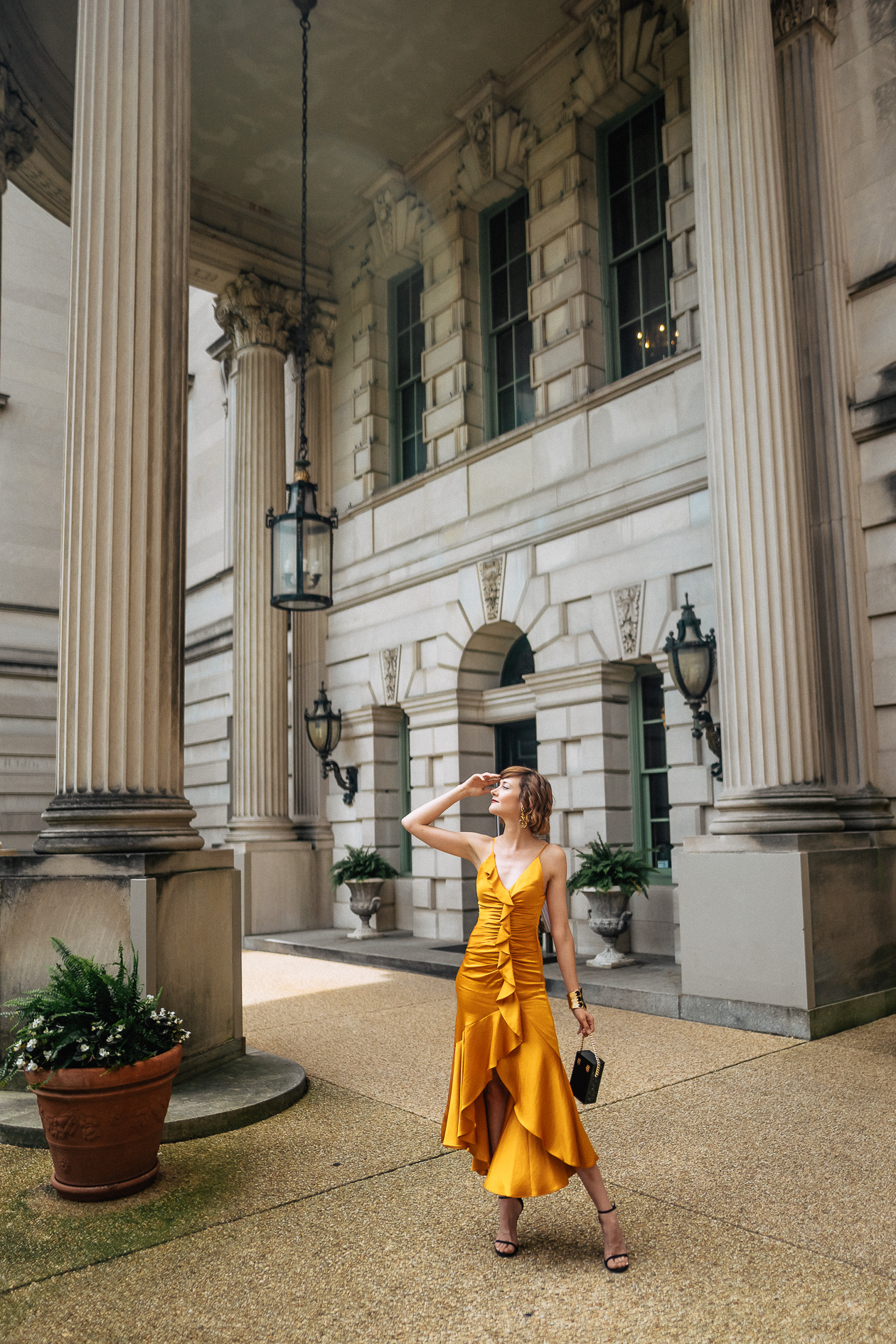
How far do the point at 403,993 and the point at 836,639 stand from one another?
5.28 meters

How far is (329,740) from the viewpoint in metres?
15.3

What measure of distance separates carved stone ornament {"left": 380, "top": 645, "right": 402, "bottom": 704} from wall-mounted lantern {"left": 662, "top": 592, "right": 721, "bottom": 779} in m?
5.52

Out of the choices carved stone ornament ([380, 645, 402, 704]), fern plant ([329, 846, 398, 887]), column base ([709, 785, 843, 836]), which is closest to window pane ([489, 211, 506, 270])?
carved stone ornament ([380, 645, 402, 704])

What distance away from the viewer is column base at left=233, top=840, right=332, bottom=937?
48.2 feet

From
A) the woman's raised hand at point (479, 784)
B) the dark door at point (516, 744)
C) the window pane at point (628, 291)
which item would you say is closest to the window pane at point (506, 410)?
the window pane at point (628, 291)

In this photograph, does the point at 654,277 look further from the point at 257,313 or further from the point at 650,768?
the point at 257,313

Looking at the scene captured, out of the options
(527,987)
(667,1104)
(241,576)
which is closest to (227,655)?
(241,576)

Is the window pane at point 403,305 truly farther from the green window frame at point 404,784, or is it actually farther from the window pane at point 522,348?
the green window frame at point 404,784

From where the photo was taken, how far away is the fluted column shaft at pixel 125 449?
666 centimetres

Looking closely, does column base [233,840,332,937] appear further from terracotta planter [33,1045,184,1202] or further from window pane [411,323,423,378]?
terracotta planter [33,1045,184,1202]

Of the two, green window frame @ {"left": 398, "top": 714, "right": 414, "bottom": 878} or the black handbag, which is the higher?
green window frame @ {"left": 398, "top": 714, "right": 414, "bottom": 878}

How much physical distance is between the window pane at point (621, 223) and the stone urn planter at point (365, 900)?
28.8 ft

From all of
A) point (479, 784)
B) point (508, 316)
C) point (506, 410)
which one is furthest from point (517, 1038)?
point (508, 316)

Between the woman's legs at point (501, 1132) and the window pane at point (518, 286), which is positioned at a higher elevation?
the window pane at point (518, 286)
